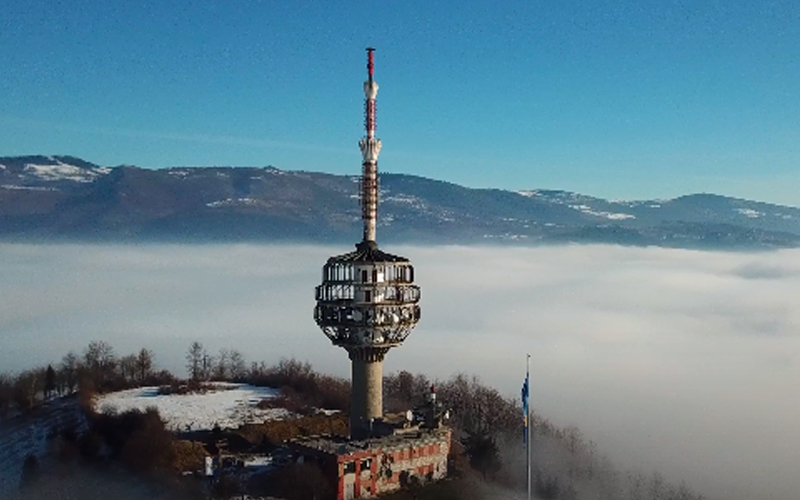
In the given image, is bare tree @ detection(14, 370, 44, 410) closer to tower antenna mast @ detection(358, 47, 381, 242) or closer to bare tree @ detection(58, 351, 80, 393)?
bare tree @ detection(58, 351, 80, 393)

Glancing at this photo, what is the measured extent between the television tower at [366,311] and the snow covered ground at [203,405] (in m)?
18.7

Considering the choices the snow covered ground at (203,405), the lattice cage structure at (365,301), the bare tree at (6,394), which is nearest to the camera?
the lattice cage structure at (365,301)

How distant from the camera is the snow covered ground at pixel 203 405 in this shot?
298 feet

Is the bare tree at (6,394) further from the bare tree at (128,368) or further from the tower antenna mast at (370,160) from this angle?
the tower antenna mast at (370,160)

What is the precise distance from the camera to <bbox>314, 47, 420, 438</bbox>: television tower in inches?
2950

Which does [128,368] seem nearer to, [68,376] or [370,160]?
[68,376]

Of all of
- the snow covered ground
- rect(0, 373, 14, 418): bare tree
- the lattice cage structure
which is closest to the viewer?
the lattice cage structure

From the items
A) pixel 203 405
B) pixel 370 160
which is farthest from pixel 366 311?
pixel 203 405

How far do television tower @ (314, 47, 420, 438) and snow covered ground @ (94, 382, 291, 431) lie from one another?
18.7 metres

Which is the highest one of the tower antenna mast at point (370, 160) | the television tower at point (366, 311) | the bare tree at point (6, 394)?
the tower antenna mast at point (370, 160)

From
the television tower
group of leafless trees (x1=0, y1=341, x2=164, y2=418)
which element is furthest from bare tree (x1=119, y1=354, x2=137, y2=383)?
the television tower

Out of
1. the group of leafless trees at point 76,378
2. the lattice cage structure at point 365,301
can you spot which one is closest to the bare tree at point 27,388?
the group of leafless trees at point 76,378

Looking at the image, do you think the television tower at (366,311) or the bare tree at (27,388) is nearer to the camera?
the television tower at (366,311)

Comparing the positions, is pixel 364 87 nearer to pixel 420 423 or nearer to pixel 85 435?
pixel 420 423
